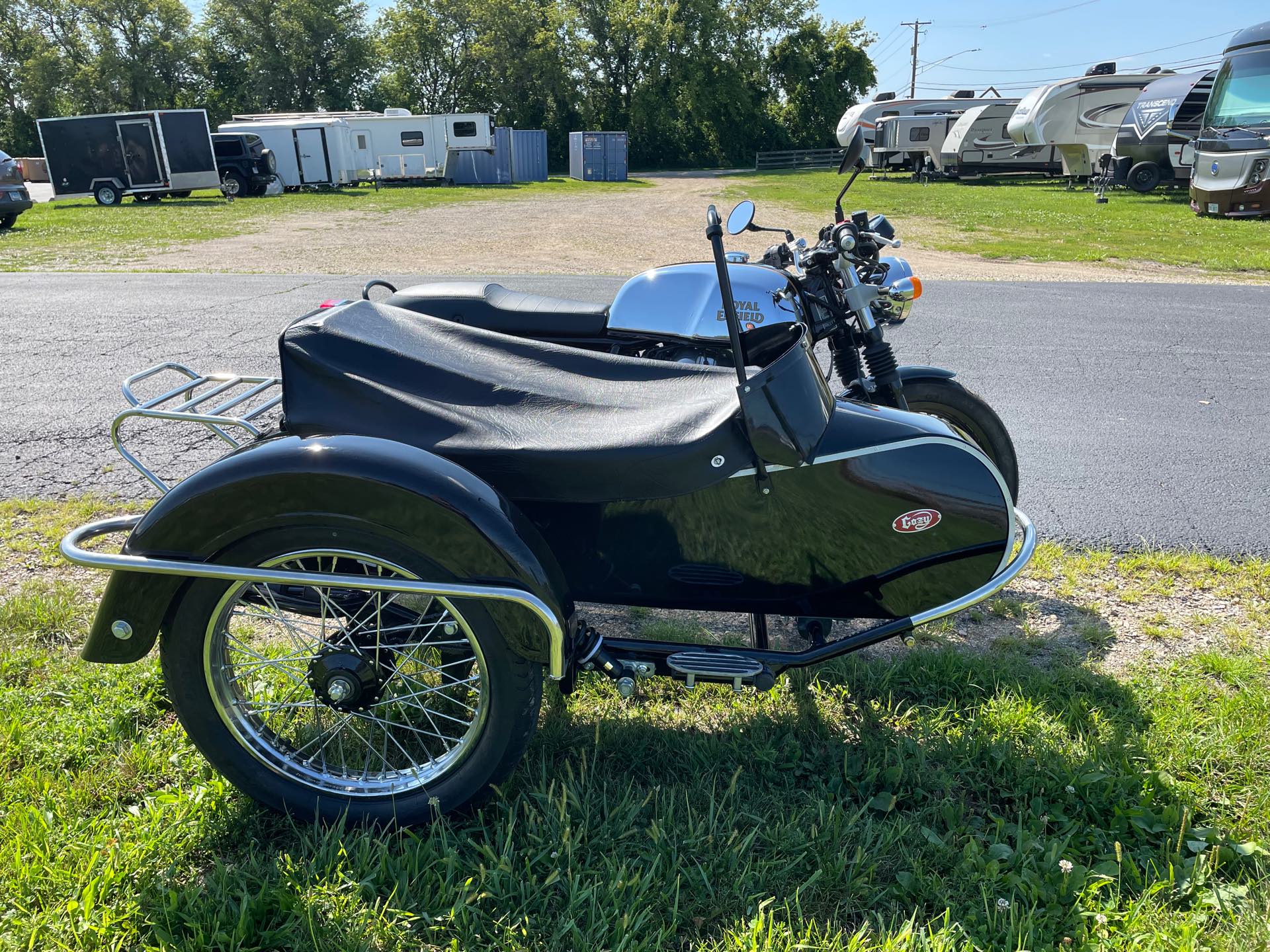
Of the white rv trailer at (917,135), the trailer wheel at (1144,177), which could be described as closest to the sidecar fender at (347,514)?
the trailer wheel at (1144,177)

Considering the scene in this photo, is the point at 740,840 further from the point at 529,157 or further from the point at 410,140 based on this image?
the point at 529,157

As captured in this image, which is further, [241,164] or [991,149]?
[991,149]

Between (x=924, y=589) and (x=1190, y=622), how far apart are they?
1.44 m

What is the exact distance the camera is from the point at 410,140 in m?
33.5

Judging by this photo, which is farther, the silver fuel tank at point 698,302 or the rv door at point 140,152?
the rv door at point 140,152

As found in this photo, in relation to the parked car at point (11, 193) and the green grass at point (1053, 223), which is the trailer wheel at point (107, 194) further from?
the green grass at point (1053, 223)

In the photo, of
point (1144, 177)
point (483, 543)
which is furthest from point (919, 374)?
point (1144, 177)

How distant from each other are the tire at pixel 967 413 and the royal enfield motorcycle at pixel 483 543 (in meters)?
0.96

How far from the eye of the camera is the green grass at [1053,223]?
12820 millimetres

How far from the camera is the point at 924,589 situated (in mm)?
2633

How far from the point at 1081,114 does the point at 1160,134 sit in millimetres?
4203

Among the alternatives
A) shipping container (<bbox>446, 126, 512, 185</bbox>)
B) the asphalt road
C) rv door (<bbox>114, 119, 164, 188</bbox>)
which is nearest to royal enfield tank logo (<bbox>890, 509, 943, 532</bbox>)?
the asphalt road

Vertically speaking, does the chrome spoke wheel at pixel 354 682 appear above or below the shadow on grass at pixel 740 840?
above

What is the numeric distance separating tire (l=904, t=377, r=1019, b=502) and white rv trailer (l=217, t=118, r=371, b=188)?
30.1 m
